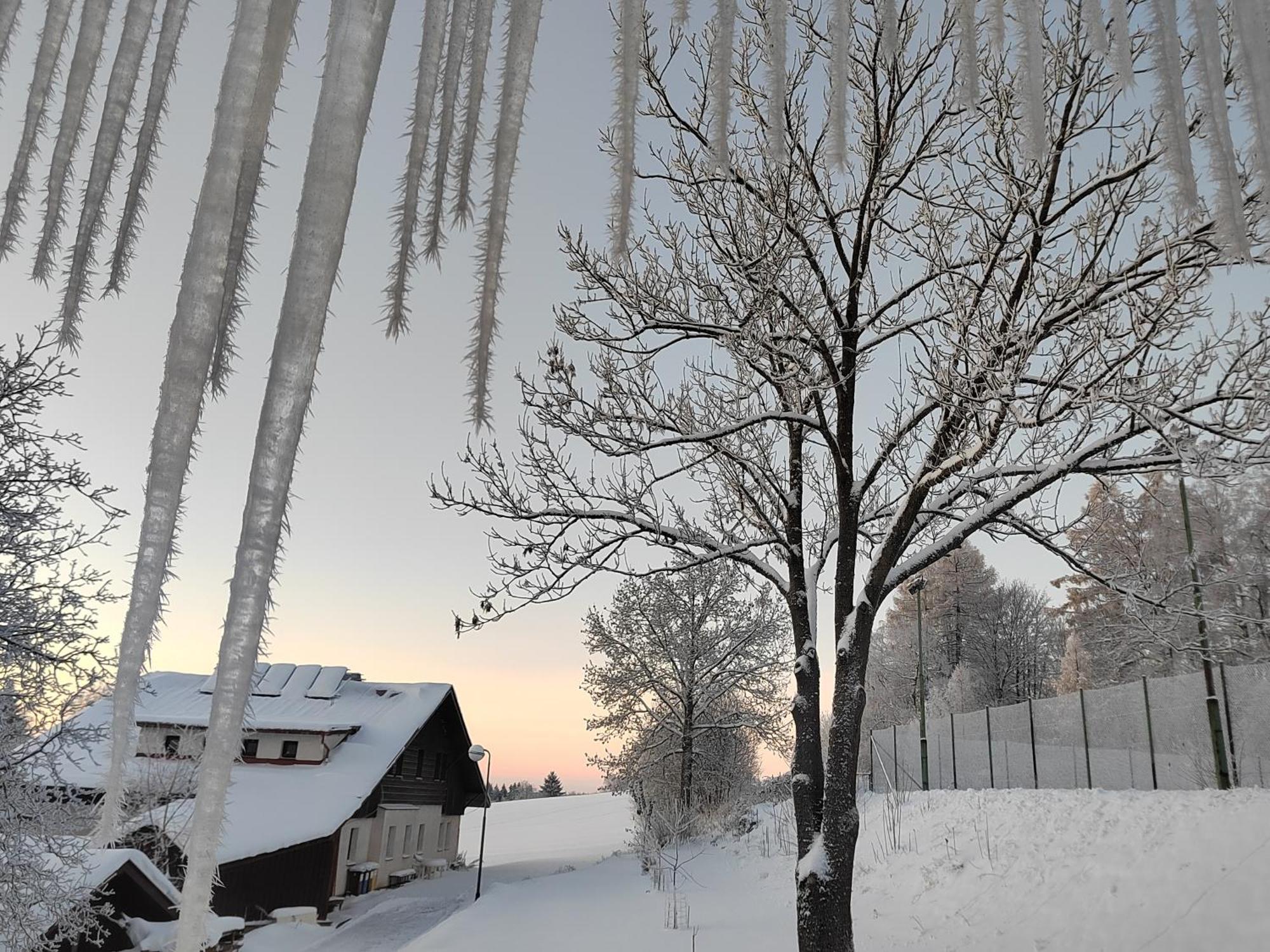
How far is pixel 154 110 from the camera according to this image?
1.68m

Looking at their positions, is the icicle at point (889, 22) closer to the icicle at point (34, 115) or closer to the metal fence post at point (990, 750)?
the icicle at point (34, 115)

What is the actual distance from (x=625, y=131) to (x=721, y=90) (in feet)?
0.40

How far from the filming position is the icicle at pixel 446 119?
1.24 meters

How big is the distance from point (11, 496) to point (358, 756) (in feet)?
58.7

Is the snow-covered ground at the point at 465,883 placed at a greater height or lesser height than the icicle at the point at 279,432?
lesser

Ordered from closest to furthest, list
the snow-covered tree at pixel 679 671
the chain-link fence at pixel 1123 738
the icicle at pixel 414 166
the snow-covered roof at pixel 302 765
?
the icicle at pixel 414 166 < the chain-link fence at pixel 1123 738 < the snow-covered roof at pixel 302 765 < the snow-covered tree at pixel 679 671

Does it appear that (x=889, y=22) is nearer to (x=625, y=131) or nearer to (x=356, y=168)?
(x=625, y=131)

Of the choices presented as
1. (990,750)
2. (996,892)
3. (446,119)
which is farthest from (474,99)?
(990,750)

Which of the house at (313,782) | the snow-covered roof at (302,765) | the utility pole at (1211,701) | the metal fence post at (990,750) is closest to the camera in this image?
the utility pole at (1211,701)

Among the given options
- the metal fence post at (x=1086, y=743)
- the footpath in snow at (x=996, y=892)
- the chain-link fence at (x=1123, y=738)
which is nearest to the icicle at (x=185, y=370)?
the footpath in snow at (x=996, y=892)

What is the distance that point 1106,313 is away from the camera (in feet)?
25.1

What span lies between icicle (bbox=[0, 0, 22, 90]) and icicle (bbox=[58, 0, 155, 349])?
0.21 m

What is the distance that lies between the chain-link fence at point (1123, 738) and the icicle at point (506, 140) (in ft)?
55.0

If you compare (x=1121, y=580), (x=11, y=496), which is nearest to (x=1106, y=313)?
(x=1121, y=580)
